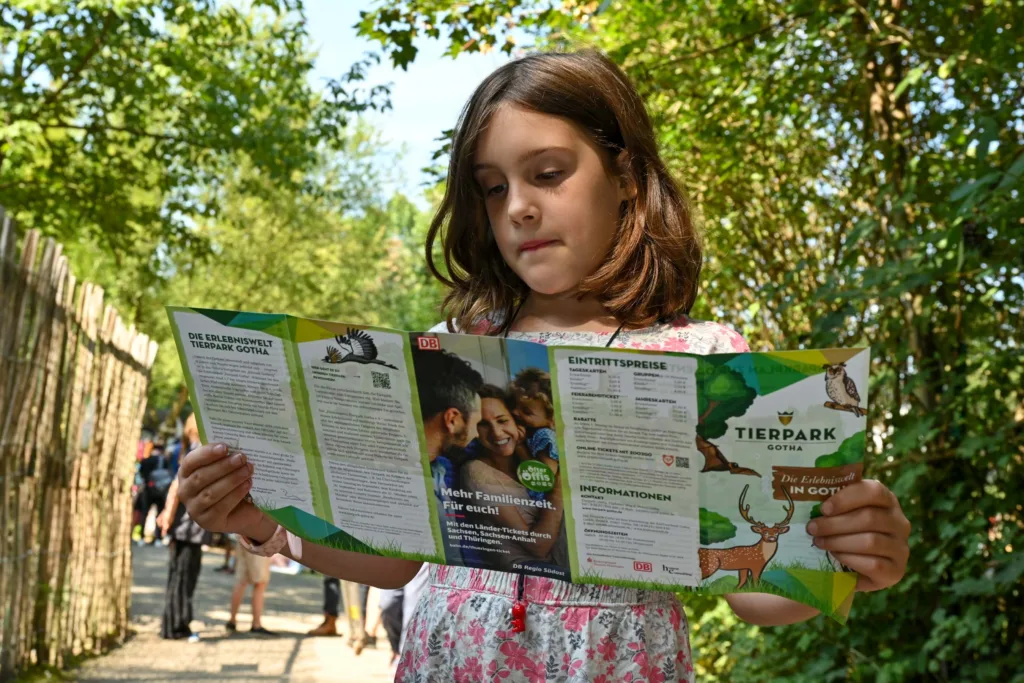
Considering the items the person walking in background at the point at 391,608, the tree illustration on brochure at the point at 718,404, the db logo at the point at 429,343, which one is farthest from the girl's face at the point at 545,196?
the person walking in background at the point at 391,608

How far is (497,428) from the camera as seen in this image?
168 cm

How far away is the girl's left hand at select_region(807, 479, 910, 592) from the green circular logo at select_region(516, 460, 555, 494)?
36 cm

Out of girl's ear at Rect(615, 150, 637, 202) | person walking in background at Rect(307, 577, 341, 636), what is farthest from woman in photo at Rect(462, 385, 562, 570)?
person walking in background at Rect(307, 577, 341, 636)

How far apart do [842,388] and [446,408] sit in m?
0.56

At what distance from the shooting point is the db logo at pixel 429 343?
1.66 metres

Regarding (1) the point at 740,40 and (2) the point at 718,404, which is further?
(1) the point at 740,40

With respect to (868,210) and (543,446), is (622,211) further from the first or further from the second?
(868,210)

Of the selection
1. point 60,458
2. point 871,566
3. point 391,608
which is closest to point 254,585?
point 60,458

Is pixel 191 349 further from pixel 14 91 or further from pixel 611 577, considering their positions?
pixel 14 91

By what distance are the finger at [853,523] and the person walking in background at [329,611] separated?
1009 centimetres

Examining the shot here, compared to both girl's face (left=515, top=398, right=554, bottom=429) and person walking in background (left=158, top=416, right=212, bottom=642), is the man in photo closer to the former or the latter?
girl's face (left=515, top=398, right=554, bottom=429)

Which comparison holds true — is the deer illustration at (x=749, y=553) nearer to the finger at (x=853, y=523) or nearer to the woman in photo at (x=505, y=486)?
the finger at (x=853, y=523)

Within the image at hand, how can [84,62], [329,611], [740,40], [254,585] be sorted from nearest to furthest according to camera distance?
[740,40] < [84,62] < [254,585] < [329,611]

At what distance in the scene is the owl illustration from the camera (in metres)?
1.46
